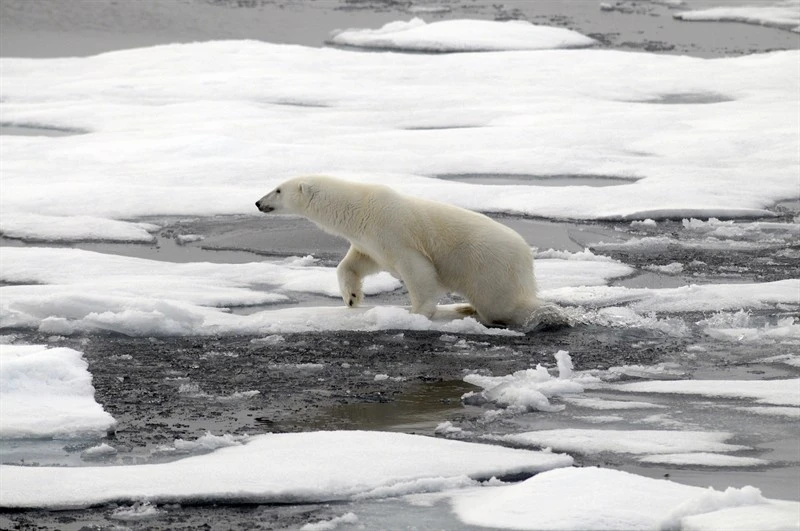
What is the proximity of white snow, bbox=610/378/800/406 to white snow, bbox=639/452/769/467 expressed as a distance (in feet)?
2.38

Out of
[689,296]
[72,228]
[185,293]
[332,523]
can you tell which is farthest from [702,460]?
[72,228]

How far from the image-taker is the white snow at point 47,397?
4.62 m

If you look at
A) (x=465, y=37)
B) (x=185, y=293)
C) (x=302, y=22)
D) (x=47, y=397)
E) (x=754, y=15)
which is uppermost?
(x=754, y=15)

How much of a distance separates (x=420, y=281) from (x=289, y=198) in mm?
1116

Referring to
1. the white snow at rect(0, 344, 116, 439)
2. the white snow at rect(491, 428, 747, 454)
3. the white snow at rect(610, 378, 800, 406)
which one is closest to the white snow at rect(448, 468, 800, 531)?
the white snow at rect(491, 428, 747, 454)

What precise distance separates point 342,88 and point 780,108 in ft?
19.0

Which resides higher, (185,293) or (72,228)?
(72,228)

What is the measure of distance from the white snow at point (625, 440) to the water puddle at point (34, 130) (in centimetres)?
1029

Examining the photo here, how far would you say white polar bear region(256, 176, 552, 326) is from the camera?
21.1 ft

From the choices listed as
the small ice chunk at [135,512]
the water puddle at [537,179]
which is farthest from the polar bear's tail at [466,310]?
the water puddle at [537,179]

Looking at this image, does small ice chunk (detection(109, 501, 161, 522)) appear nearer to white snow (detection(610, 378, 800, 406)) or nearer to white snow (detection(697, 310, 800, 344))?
white snow (detection(610, 378, 800, 406))

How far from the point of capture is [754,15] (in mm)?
25234

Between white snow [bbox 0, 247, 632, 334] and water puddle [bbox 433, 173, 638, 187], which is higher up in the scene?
water puddle [bbox 433, 173, 638, 187]

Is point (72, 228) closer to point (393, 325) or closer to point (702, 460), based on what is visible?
point (393, 325)
